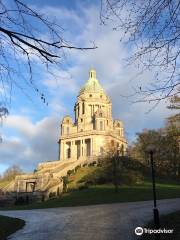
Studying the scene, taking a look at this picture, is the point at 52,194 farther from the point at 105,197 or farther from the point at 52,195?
the point at 105,197

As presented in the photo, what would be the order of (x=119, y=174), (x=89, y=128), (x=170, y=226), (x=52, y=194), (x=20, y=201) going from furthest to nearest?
(x=89, y=128) < (x=52, y=194) < (x=20, y=201) < (x=119, y=174) < (x=170, y=226)

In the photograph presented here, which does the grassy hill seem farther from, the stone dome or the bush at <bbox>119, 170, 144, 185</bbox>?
the stone dome

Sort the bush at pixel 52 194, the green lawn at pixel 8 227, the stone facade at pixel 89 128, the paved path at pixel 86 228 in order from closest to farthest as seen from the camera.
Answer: the paved path at pixel 86 228
the green lawn at pixel 8 227
the bush at pixel 52 194
the stone facade at pixel 89 128

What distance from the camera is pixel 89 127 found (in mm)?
108188

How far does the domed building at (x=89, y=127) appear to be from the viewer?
4080 inches

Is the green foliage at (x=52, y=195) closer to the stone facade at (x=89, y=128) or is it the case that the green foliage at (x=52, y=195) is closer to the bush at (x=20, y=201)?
the bush at (x=20, y=201)

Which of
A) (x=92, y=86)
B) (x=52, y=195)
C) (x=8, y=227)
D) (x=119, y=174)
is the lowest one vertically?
(x=8, y=227)

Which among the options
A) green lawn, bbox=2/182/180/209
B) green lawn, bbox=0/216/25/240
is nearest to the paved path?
green lawn, bbox=0/216/25/240

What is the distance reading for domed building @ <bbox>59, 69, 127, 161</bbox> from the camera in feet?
340

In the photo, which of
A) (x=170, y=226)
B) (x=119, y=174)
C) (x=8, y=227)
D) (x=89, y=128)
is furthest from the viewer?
(x=89, y=128)

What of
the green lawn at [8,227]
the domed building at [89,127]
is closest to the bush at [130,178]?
the green lawn at [8,227]

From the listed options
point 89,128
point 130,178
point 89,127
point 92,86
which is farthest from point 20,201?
point 92,86

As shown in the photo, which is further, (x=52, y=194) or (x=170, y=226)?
(x=52, y=194)

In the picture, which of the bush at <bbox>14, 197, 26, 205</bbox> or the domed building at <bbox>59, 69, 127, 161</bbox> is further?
the domed building at <bbox>59, 69, 127, 161</bbox>
